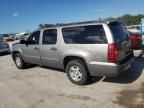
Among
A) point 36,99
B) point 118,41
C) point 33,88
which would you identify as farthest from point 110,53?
point 33,88

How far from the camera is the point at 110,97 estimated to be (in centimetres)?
543

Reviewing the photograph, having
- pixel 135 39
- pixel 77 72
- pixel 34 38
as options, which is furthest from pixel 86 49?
pixel 135 39

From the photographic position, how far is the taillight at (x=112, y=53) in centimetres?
551

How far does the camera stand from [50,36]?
7.43 meters

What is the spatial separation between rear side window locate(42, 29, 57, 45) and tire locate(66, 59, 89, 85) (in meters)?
1.09

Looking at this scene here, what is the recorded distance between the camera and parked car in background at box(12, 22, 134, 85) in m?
5.64

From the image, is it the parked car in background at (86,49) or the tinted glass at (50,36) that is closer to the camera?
the parked car in background at (86,49)

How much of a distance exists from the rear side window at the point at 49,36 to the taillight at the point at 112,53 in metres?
2.22

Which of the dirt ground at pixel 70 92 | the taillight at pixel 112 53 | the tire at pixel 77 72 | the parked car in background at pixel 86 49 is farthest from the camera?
the tire at pixel 77 72

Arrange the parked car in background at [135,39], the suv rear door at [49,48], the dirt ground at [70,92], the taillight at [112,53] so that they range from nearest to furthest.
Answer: the dirt ground at [70,92]
the taillight at [112,53]
the suv rear door at [49,48]
the parked car in background at [135,39]

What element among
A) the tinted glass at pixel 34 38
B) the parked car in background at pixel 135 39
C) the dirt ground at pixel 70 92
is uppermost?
the tinted glass at pixel 34 38

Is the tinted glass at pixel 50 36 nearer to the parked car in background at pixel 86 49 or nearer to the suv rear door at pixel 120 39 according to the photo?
the parked car in background at pixel 86 49

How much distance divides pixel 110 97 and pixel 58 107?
137 centimetres


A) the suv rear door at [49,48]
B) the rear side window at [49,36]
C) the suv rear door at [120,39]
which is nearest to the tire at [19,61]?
the suv rear door at [49,48]
